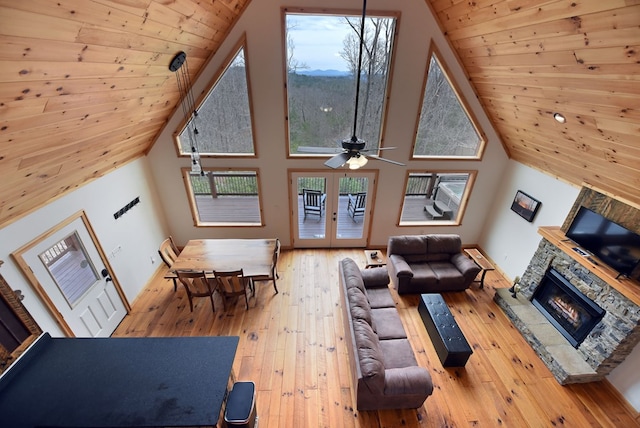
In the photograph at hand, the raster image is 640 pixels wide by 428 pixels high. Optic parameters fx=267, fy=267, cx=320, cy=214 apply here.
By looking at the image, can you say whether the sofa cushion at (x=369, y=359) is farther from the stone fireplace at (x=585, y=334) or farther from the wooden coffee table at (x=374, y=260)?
the stone fireplace at (x=585, y=334)

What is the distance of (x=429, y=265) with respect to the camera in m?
5.29

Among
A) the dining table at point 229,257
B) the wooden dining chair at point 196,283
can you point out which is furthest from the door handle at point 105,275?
the wooden dining chair at point 196,283

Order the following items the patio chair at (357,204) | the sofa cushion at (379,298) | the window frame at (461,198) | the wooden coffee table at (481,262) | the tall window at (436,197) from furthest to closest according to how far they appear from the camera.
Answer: the patio chair at (357,204)
the tall window at (436,197)
the window frame at (461,198)
the wooden coffee table at (481,262)
the sofa cushion at (379,298)

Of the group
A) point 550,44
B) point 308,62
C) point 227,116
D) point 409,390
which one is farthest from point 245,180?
point 550,44

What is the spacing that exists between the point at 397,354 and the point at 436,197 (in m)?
4.11

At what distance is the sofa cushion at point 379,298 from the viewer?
431 centimetres

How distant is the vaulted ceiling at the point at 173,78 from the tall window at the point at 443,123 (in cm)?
49

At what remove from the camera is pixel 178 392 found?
2.15m

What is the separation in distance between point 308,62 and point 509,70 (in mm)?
3036

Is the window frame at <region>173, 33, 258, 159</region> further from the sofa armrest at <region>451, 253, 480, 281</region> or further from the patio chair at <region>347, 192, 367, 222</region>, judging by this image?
the sofa armrest at <region>451, 253, 480, 281</region>

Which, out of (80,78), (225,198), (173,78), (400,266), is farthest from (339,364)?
(173,78)

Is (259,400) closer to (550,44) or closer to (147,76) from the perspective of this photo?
(147,76)

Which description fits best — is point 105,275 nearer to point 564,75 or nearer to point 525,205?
point 564,75

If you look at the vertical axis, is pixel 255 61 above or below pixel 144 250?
above
